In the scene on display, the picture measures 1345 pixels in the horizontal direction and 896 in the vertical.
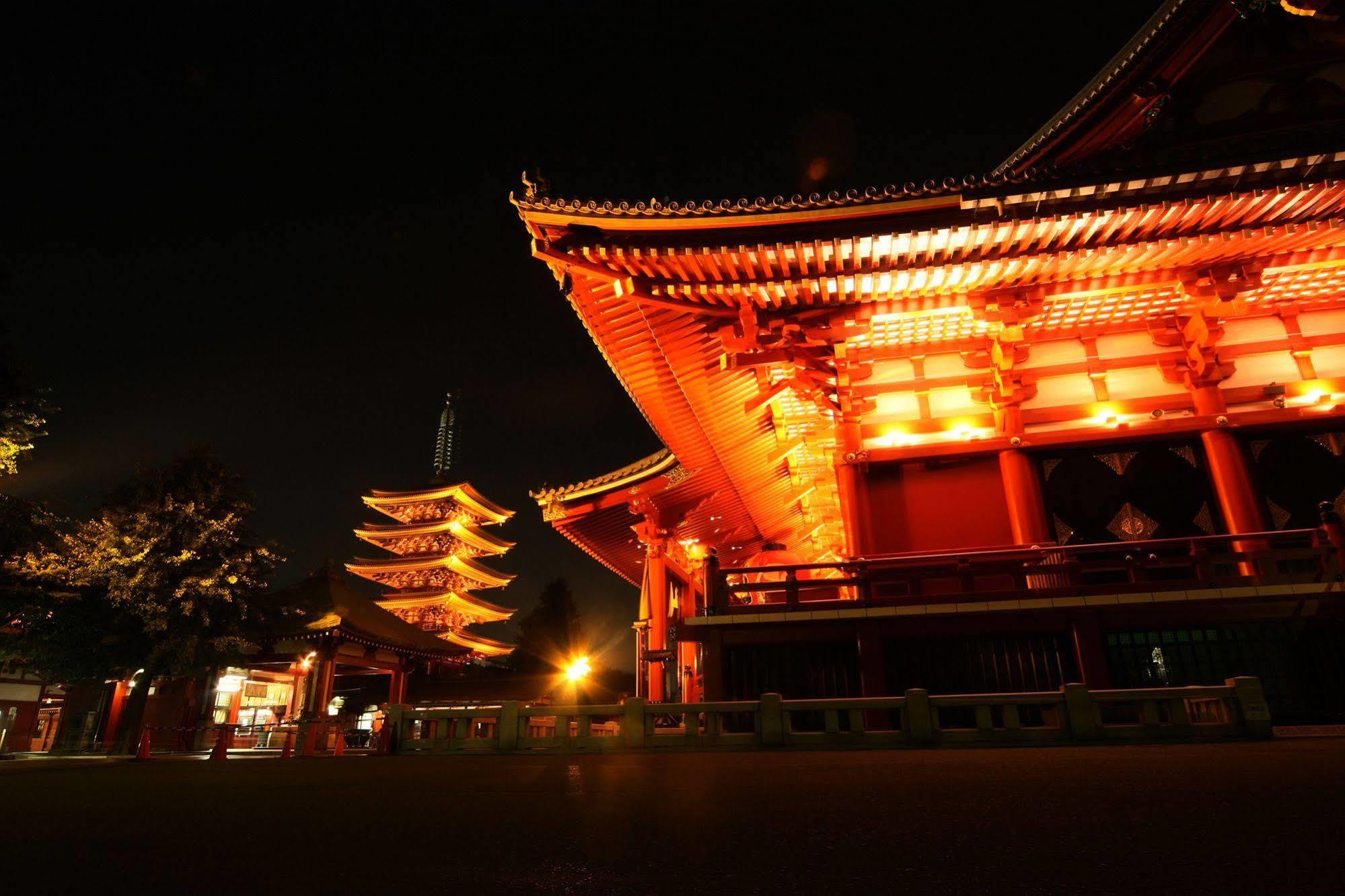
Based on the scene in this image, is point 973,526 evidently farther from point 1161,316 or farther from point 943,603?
point 1161,316

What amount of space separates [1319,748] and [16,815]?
304 inches

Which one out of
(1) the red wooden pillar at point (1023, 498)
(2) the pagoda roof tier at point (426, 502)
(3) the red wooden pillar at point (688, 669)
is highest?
(2) the pagoda roof tier at point (426, 502)

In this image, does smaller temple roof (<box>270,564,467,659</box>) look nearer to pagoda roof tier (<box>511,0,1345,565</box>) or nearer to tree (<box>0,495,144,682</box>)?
tree (<box>0,495,144,682</box>)

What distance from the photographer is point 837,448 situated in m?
10.8

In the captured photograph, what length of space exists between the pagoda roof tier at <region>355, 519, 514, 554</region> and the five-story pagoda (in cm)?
4

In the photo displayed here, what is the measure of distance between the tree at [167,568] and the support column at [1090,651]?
18153 millimetres

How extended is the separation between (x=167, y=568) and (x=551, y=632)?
3557cm

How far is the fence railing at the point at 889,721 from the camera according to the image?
6.32m

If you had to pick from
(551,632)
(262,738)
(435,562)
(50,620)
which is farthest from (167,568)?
(551,632)

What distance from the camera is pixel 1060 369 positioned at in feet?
35.7

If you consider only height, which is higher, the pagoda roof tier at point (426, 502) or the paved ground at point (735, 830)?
the pagoda roof tier at point (426, 502)

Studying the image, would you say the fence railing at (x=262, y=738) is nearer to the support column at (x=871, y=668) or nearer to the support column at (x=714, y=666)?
the support column at (x=714, y=666)

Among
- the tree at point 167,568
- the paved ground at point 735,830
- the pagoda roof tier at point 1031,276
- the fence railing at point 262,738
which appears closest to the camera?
the paved ground at point 735,830

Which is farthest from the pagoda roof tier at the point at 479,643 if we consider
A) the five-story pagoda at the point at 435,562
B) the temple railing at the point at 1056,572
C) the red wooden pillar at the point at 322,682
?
the temple railing at the point at 1056,572
